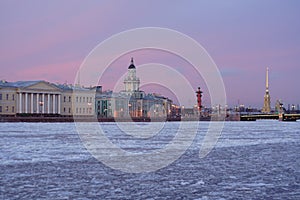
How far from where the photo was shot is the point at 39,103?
98.9m

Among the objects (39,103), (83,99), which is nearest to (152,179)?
(39,103)

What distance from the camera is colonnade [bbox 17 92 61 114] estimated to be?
9500 cm

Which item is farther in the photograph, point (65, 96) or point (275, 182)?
point (65, 96)

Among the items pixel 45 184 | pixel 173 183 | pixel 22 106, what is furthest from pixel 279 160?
pixel 22 106

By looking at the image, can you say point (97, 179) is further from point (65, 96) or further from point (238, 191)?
point (65, 96)

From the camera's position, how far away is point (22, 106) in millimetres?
95000

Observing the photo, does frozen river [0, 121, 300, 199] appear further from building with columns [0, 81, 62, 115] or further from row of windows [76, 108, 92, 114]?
row of windows [76, 108, 92, 114]

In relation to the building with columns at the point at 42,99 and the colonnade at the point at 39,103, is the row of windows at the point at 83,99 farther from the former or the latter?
the colonnade at the point at 39,103

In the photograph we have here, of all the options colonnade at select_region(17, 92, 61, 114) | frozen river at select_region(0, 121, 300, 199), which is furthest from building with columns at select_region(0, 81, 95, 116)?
frozen river at select_region(0, 121, 300, 199)

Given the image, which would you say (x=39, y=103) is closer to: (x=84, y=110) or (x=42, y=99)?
(x=42, y=99)

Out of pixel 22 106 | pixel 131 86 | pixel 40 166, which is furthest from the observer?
pixel 131 86

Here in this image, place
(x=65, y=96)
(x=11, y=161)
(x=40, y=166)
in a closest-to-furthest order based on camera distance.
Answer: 1. (x=40, y=166)
2. (x=11, y=161)
3. (x=65, y=96)

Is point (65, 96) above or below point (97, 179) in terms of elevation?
above

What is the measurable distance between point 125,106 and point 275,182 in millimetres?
121480
